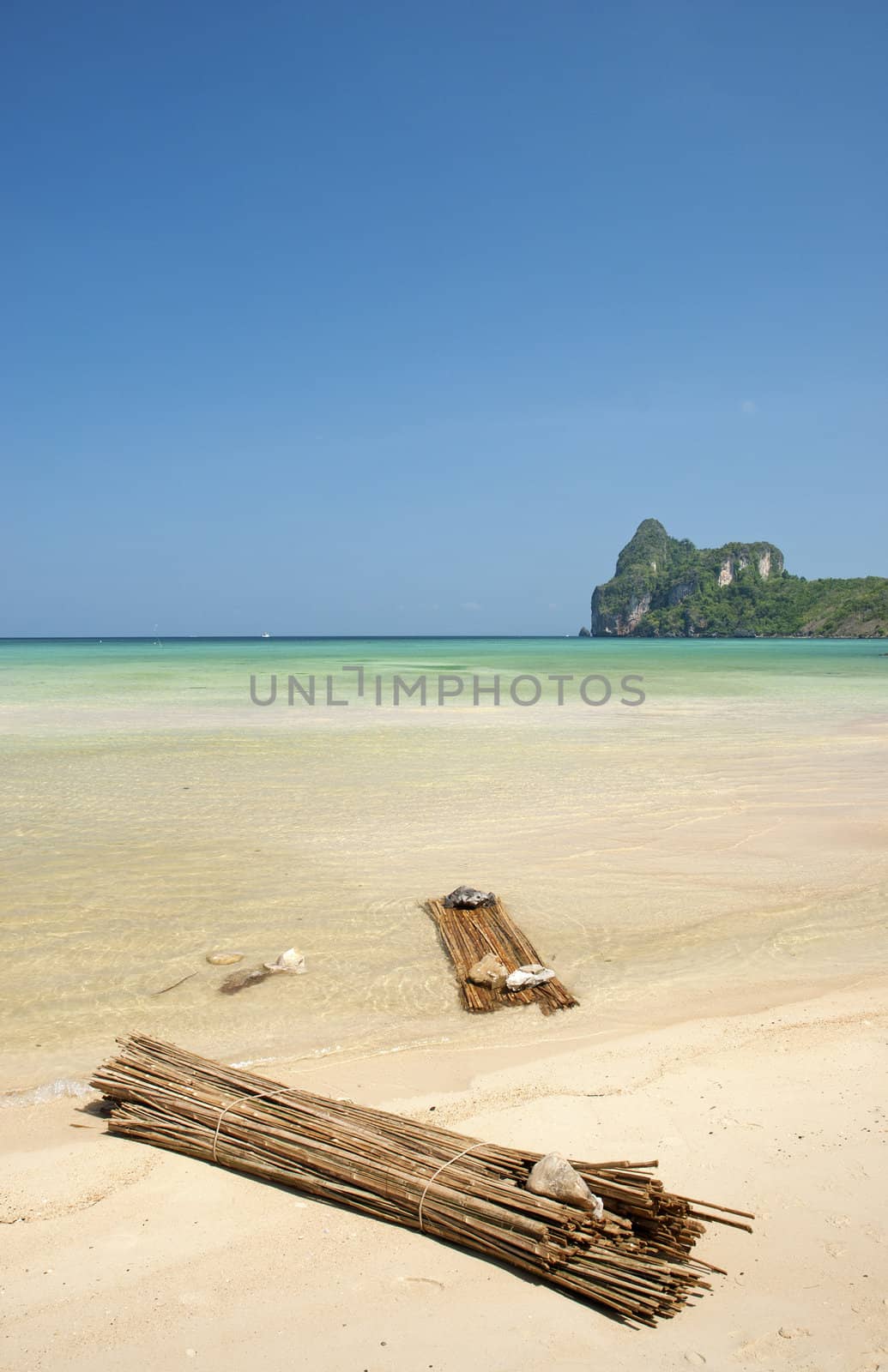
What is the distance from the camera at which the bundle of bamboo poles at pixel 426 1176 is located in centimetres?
257

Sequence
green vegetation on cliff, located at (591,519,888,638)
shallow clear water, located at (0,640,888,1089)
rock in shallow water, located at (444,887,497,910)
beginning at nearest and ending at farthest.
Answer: shallow clear water, located at (0,640,888,1089), rock in shallow water, located at (444,887,497,910), green vegetation on cliff, located at (591,519,888,638)

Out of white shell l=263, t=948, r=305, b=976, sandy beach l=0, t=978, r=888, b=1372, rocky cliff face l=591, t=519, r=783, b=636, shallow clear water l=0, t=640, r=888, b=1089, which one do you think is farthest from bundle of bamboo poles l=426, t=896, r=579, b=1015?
rocky cliff face l=591, t=519, r=783, b=636

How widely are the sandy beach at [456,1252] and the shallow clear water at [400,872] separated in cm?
75

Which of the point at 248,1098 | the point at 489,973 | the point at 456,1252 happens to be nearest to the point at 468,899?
the point at 489,973

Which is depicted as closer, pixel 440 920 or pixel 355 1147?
pixel 355 1147

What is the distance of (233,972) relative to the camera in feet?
17.4

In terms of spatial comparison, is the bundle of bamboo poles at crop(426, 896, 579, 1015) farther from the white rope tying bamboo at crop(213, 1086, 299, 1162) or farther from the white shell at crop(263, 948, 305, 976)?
the white rope tying bamboo at crop(213, 1086, 299, 1162)

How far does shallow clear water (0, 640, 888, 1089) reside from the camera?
482 centimetres

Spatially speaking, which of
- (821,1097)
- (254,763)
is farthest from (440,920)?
(254,763)

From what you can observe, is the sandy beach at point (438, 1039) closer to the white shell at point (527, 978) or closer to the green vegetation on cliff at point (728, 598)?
the white shell at point (527, 978)

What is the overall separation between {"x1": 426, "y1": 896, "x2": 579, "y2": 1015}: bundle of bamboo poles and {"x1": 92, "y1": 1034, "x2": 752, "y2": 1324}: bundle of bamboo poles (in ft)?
5.31

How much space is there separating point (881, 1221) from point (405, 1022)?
2.47 m

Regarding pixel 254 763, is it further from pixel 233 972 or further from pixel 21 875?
pixel 233 972

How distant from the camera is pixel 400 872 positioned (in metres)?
7.45
